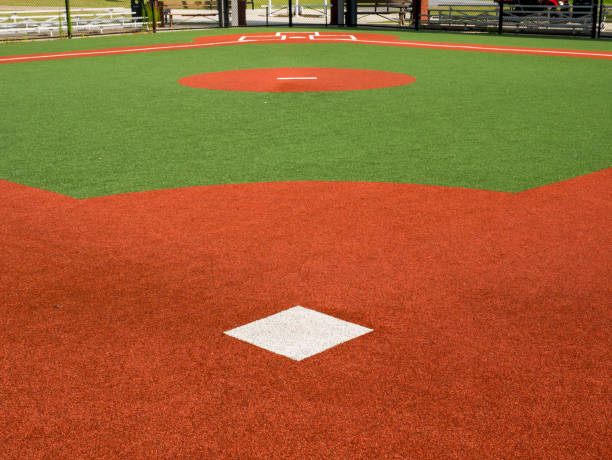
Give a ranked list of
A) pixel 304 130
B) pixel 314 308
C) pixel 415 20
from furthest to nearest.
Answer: pixel 415 20
pixel 304 130
pixel 314 308

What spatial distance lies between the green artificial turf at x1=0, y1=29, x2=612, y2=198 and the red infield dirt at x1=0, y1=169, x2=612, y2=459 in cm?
79

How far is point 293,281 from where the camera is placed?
13.1 feet

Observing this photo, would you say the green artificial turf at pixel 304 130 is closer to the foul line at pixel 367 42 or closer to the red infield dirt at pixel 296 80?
the red infield dirt at pixel 296 80

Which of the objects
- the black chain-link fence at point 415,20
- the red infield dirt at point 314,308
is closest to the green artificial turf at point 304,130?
the red infield dirt at point 314,308

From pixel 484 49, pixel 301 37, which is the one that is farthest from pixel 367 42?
pixel 484 49

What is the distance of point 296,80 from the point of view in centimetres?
1273

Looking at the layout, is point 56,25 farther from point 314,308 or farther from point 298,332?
point 298,332

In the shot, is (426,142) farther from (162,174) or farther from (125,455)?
(125,455)

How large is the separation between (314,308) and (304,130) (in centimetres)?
484

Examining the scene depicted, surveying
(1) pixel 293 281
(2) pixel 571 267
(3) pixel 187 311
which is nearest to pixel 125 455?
(3) pixel 187 311

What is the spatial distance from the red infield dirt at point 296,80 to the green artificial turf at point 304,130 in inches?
17.1

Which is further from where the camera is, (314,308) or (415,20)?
(415,20)

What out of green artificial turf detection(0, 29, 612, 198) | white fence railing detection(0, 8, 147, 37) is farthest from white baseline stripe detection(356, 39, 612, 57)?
white fence railing detection(0, 8, 147, 37)

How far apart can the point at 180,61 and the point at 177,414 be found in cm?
1439
